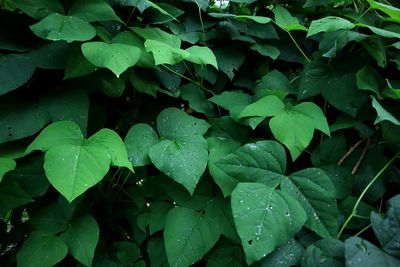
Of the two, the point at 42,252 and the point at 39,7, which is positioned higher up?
the point at 39,7

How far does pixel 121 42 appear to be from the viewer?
1.10 meters

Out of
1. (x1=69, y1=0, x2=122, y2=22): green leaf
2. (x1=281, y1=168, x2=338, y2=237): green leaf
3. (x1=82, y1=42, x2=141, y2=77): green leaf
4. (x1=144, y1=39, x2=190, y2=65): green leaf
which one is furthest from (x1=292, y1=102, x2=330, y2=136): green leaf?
(x1=69, y1=0, x2=122, y2=22): green leaf

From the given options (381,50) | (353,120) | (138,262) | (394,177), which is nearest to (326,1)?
(381,50)

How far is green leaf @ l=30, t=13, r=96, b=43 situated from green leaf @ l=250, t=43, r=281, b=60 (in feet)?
1.97

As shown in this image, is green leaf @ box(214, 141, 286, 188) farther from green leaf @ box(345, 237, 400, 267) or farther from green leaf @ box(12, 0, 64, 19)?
green leaf @ box(12, 0, 64, 19)

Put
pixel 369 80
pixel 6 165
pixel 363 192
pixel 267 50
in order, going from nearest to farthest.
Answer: pixel 6 165 < pixel 363 192 < pixel 369 80 < pixel 267 50

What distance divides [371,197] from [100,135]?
2.54 ft

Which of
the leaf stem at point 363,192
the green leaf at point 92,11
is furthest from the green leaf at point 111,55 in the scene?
the leaf stem at point 363,192

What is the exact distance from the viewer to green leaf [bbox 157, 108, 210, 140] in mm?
1069

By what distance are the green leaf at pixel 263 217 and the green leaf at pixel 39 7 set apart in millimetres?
754

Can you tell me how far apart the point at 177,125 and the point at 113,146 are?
24cm

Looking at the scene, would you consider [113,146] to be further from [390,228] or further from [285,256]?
[390,228]

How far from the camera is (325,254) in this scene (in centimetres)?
85

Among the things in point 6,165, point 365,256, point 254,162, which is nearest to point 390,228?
point 365,256
